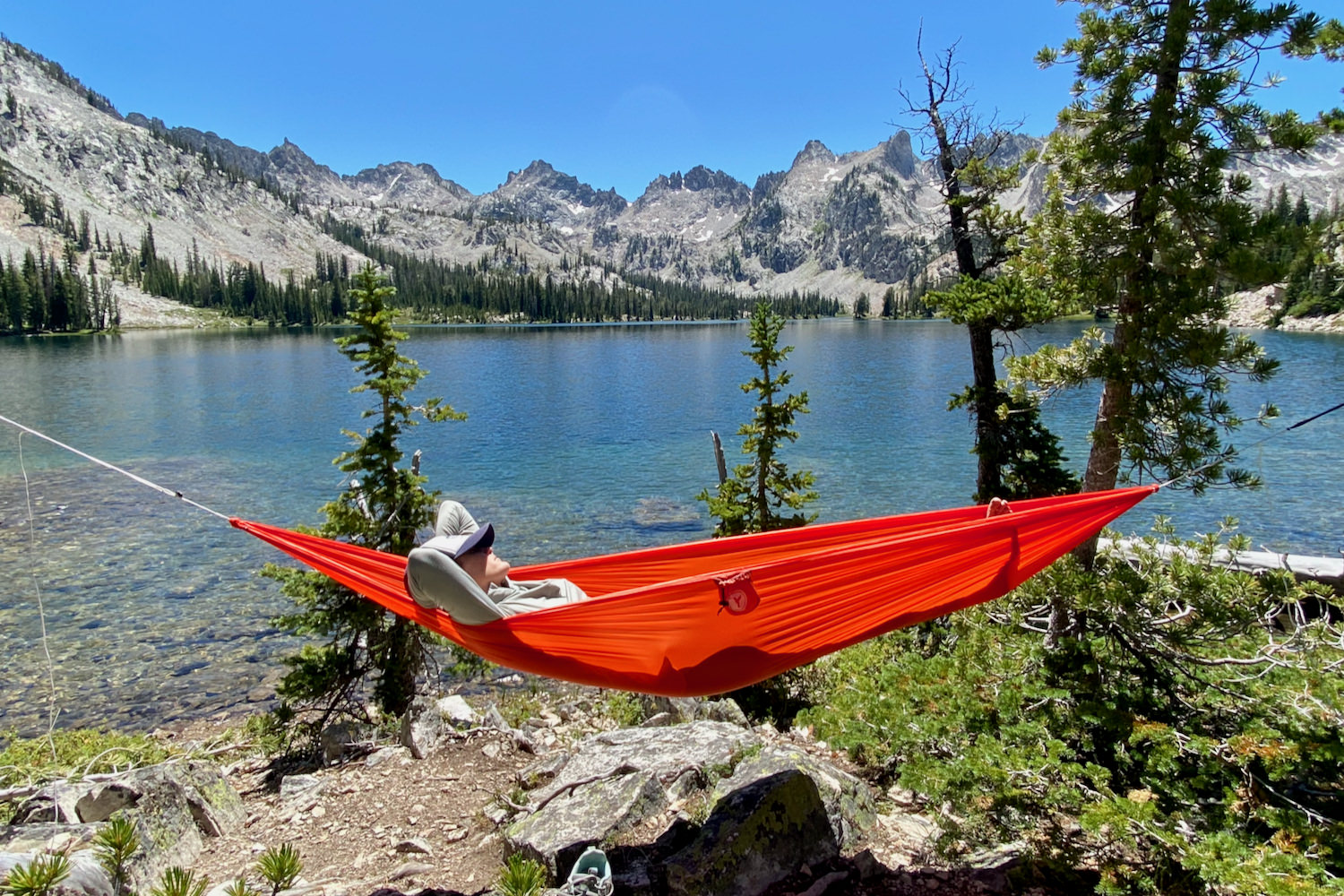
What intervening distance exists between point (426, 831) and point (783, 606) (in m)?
2.54

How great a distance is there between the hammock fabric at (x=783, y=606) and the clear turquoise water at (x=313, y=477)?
8.61 feet

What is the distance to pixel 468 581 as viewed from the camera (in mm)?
3332

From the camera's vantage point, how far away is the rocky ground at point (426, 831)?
10.5 feet

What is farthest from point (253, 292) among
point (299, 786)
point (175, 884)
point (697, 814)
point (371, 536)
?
point (175, 884)

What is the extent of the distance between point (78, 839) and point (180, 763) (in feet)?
2.66

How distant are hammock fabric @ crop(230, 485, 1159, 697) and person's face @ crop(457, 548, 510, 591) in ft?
0.89

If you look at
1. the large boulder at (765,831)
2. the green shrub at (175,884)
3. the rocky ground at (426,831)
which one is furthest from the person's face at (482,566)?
the green shrub at (175,884)

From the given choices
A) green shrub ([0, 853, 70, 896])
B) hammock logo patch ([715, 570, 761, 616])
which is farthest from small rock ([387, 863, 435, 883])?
hammock logo patch ([715, 570, 761, 616])

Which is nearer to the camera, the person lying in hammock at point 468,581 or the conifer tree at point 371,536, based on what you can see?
the person lying in hammock at point 468,581

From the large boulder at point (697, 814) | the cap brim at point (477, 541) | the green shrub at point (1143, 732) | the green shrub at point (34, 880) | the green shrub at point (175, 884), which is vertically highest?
the cap brim at point (477, 541)

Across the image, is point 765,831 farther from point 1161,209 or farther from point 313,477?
point 313,477

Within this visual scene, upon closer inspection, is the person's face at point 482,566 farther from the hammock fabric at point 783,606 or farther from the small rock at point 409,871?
the small rock at point 409,871

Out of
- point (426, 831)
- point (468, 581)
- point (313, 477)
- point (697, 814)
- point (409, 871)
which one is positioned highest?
point (468, 581)

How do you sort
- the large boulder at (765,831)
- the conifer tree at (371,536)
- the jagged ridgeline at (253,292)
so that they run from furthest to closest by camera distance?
1. the jagged ridgeline at (253,292)
2. the conifer tree at (371,536)
3. the large boulder at (765,831)
